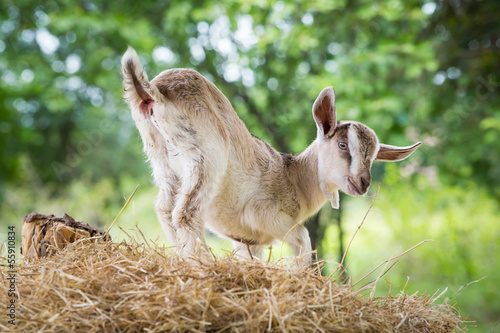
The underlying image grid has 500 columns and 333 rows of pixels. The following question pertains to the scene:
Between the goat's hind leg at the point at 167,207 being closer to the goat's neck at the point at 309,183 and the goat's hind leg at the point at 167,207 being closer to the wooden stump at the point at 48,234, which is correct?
the wooden stump at the point at 48,234

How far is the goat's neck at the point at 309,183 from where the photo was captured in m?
3.21

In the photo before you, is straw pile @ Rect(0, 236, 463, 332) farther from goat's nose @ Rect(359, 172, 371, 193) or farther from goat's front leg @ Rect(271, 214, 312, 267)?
goat's nose @ Rect(359, 172, 371, 193)

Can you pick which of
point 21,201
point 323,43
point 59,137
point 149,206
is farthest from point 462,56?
point 59,137

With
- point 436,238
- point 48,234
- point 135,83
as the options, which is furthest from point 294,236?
point 436,238

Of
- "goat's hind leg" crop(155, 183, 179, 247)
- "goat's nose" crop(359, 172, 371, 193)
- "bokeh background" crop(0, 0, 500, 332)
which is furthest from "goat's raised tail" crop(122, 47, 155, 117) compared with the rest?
"bokeh background" crop(0, 0, 500, 332)

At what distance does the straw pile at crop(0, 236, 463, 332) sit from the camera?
1946 mm

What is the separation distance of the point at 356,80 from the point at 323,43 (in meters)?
1.02

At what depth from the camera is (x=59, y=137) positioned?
11289 mm

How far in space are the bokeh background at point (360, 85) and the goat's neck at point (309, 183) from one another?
196 centimetres

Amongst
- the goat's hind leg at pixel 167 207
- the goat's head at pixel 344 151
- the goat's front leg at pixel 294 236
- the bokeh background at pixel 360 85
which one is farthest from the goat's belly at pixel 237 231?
the bokeh background at pixel 360 85

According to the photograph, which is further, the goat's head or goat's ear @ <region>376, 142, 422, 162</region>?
goat's ear @ <region>376, 142, 422, 162</region>

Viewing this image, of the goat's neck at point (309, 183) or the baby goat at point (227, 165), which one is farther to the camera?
the goat's neck at point (309, 183)

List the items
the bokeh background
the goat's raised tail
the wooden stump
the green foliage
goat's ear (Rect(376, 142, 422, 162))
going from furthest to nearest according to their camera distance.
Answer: the green foliage
the bokeh background
goat's ear (Rect(376, 142, 422, 162))
the wooden stump
the goat's raised tail

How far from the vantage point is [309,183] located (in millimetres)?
3221
